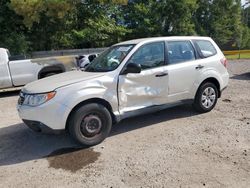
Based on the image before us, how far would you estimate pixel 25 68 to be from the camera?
33.1 feet

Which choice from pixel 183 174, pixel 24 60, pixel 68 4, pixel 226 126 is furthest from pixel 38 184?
pixel 68 4

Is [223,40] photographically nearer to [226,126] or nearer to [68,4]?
[68,4]

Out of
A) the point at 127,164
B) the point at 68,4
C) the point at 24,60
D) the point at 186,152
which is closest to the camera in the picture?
the point at 127,164

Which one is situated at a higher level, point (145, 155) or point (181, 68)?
point (181, 68)

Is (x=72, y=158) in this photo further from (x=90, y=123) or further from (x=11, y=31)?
(x=11, y=31)

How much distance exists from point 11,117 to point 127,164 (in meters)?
4.06

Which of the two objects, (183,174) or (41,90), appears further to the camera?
(41,90)

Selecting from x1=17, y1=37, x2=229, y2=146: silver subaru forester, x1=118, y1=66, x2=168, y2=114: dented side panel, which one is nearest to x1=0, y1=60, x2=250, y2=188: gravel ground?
x1=17, y1=37, x2=229, y2=146: silver subaru forester

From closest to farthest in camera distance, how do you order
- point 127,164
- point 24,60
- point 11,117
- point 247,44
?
point 127,164
point 11,117
point 24,60
point 247,44

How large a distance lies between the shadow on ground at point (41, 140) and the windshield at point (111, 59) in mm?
1227

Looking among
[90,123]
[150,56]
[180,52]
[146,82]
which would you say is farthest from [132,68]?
[180,52]

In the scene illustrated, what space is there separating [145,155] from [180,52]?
2482 millimetres

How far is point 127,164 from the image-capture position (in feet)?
A: 14.5

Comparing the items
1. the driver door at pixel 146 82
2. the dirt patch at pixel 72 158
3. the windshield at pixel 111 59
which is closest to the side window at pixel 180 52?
the driver door at pixel 146 82
